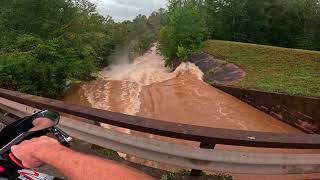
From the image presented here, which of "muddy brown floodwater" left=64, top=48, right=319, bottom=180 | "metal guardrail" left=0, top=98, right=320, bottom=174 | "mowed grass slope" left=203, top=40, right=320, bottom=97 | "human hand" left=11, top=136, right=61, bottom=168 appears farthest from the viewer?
"mowed grass slope" left=203, top=40, right=320, bottom=97

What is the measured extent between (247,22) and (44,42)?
1146 inches

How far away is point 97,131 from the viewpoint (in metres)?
3.49

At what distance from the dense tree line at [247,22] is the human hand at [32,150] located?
111 feet

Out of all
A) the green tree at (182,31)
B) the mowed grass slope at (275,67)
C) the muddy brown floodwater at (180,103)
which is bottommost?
the muddy brown floodwater at (180,103)

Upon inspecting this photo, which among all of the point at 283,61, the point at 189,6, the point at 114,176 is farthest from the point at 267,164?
the point at 189,6

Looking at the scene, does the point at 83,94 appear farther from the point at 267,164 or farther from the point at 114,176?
the point at 114,176

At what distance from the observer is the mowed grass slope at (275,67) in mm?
18044

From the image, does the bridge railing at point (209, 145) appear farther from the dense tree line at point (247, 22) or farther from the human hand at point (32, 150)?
the dense tree line at point (247, 22)

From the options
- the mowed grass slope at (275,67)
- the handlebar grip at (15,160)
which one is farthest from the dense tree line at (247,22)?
the handlebar grip at (15,160)

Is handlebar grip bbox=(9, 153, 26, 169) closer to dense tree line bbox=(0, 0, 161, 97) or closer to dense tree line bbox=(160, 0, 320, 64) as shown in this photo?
dense tree line bbox=(0, 0, 161, 97)

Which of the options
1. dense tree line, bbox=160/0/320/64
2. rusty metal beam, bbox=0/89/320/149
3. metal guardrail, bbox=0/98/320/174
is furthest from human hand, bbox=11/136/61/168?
dense tree line, bbox=160/0/320/64

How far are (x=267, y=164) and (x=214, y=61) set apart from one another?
23.9m

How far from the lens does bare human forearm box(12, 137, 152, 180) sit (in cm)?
136

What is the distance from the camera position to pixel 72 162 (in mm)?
1435
